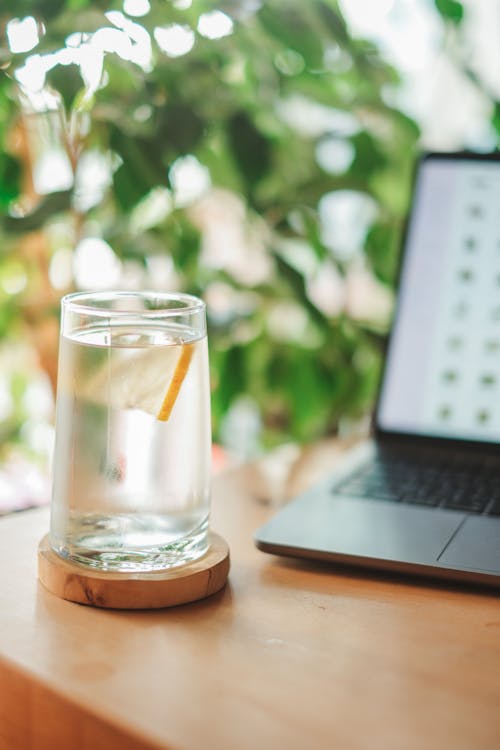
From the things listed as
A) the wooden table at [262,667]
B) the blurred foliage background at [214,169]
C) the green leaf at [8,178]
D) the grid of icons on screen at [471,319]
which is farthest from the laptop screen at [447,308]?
the green leaf at [8,178]

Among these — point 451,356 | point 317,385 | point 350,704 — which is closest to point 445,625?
point 350,704

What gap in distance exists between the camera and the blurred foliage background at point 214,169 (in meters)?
0.72

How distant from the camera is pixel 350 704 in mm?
407

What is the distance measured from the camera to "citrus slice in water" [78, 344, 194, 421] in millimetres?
493

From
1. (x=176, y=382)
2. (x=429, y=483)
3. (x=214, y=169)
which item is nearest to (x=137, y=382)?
(x=176, y=382)

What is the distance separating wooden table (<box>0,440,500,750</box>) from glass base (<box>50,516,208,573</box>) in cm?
3

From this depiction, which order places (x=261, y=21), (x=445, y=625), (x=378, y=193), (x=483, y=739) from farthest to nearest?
(x=378, y=193) < (x=261, y=21) < (x=445, y=625) < (x=483, y=739)

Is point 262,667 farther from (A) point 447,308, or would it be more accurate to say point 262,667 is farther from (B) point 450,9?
(B) point 450,9

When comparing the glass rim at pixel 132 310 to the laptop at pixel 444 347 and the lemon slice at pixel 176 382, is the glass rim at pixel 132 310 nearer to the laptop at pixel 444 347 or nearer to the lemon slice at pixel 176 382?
the lemon slice at pixel 176 382

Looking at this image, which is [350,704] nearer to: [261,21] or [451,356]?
[451,356]

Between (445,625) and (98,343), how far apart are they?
25 centimetres

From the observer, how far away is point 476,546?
1.86ft

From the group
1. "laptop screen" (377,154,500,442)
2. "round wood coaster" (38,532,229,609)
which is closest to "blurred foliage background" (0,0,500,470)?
"laptop screen" (377,154,500,442)

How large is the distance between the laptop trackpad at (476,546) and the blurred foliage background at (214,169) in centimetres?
33
